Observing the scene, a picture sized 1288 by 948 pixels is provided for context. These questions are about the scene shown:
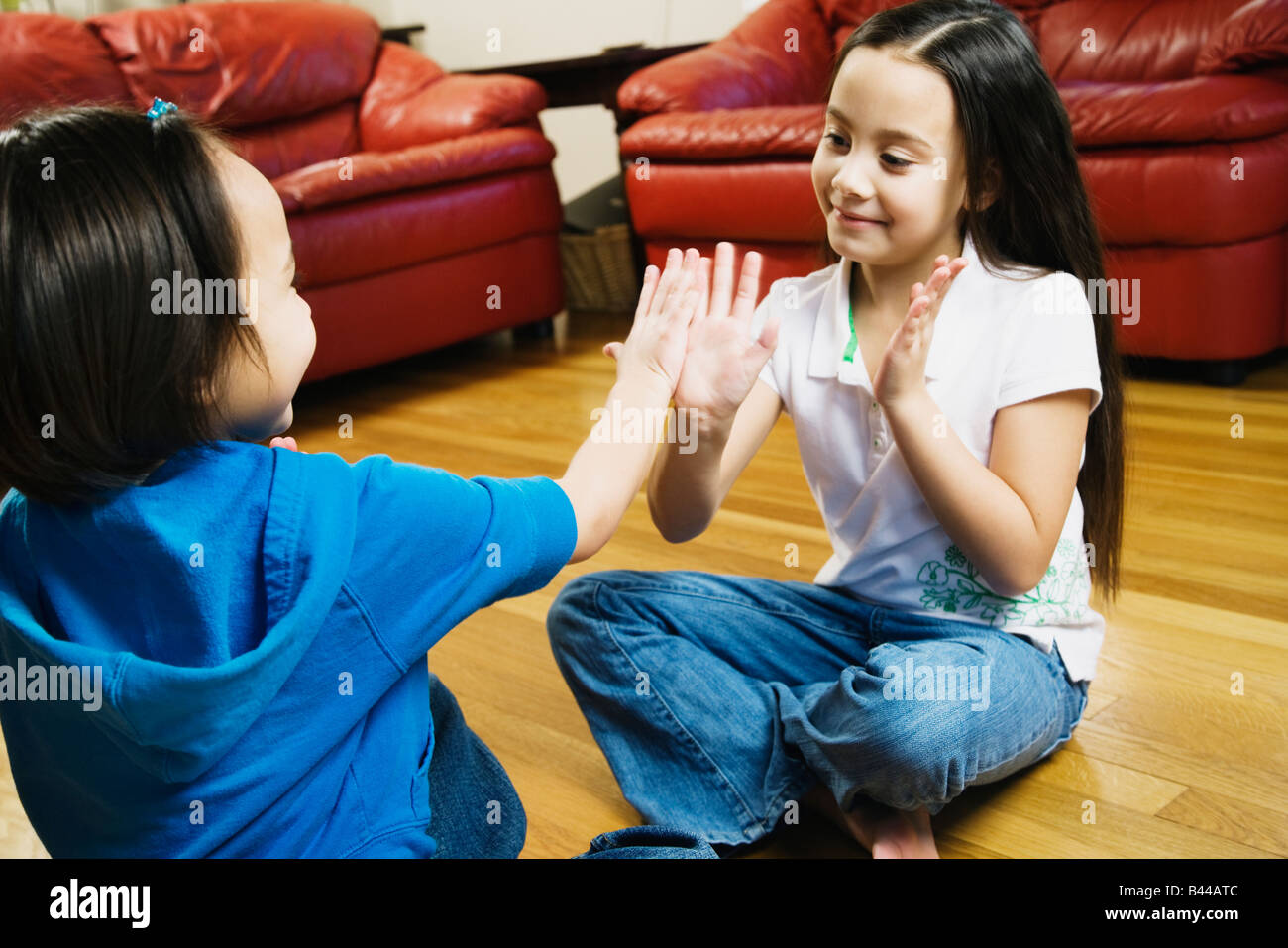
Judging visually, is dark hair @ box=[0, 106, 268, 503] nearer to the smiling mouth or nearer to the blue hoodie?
the blue hoodie

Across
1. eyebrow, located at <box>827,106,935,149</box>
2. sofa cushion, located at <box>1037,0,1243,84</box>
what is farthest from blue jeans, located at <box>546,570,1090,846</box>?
sofa cushion, located at <box>1037,0,1243,84</box>

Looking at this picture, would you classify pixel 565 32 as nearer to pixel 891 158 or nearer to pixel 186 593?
pixel 891 158

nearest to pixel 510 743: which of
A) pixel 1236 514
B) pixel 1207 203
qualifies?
pixel 1236 514

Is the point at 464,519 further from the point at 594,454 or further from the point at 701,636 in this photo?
the point at 701,636

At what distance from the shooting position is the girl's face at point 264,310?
69cm

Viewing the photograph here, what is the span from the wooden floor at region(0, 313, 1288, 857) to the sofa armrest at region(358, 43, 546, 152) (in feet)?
3.48

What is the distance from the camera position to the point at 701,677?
115cm

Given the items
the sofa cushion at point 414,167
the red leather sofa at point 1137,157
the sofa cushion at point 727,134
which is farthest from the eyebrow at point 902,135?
the sofa cushion at point 414,167

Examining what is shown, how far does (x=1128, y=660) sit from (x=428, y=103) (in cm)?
256

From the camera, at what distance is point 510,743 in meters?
1.31

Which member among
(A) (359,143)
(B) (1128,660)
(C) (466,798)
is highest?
Answer: (A) (359,143)

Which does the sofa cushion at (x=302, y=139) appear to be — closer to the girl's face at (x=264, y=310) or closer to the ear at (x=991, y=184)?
the ear at (x=991, y=184)

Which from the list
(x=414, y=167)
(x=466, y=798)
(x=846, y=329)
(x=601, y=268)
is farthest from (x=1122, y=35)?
(x=466, y=798)

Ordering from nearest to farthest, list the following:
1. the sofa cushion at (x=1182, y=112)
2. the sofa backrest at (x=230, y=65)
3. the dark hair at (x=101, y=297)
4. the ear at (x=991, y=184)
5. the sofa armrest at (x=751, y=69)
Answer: the dark hair at (x=101, y=297) < the ear at (x=991, y=184) < the sofa cushion at (x=1182, y=112) < the sofa armrest at (x=751, y=69) < the sofa backrest at (x=230, y=65)
